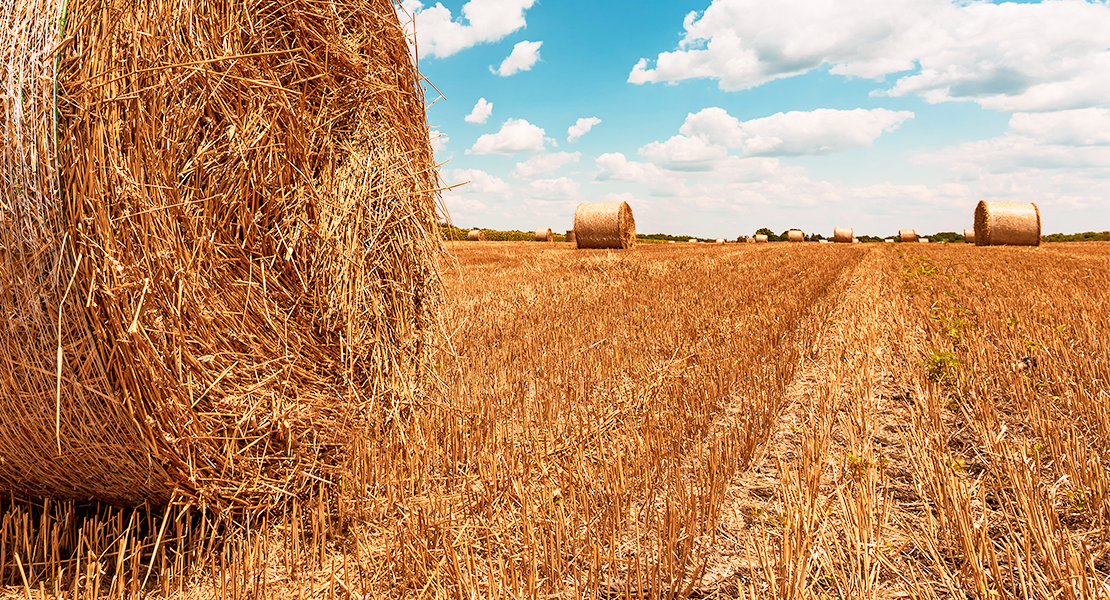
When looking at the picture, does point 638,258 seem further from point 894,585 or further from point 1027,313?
point 894,585

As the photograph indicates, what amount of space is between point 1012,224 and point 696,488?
24.0 metres

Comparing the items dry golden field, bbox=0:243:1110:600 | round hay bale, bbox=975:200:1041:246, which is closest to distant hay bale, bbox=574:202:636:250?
dry golden field, bbox=0:243:1110:600

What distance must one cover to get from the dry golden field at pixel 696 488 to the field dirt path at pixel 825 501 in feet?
0.04

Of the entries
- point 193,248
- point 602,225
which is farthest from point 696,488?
point 602,225

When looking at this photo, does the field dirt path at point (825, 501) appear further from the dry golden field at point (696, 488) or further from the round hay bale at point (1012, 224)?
Answer: the round hay bale at point (1012, 224)

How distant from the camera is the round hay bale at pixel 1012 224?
2123 cm

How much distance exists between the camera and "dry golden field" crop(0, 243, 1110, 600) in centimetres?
206

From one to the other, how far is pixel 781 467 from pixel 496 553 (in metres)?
1.21

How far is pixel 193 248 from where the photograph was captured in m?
2.46

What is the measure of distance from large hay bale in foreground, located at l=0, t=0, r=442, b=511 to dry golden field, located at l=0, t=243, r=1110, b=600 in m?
0.26

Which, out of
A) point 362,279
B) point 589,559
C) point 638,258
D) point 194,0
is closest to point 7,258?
point 194,0

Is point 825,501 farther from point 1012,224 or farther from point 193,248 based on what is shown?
point 1012,224

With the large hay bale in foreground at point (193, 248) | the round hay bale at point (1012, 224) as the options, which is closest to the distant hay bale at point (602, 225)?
the round hay bale at point (1012, 224)

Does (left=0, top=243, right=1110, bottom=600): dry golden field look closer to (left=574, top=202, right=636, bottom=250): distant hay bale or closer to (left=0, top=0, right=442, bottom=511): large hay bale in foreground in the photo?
(left=0, top=0, right=442, bottom=511): large hay bale in foreground
